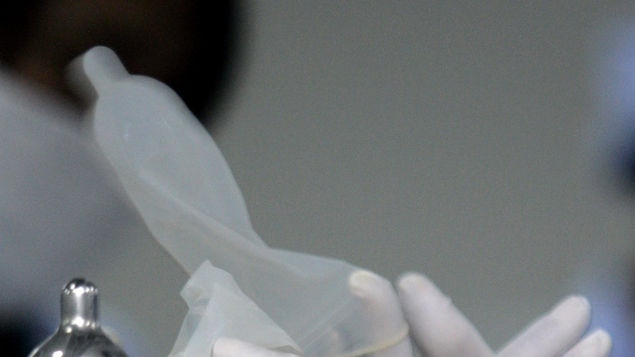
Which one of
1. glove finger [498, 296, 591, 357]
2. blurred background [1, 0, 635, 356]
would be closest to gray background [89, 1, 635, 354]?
blurred background [1, 0, 635, 356]

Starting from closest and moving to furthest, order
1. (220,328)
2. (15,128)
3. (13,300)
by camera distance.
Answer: (220,328)
(15,128)
(13,300)

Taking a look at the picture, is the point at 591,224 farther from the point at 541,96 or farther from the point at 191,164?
the point at 191,164

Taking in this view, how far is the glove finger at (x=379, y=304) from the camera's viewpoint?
48 cm

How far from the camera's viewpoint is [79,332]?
0.50 m

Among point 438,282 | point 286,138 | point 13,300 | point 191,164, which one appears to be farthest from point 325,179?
point 191,164

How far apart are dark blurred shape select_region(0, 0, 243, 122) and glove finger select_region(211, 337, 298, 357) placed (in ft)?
3.88

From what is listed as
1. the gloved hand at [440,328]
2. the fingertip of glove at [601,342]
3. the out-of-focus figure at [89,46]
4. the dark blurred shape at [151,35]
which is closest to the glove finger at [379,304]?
the gloved hand at [440,328]

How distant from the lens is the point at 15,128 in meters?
0.93

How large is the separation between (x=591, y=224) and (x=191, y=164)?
1.25 meters

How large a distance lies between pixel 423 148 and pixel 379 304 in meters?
1.23

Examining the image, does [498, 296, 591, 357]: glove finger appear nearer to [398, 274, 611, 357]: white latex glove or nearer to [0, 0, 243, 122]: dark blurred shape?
[398, 274, 611, 357]: white latex glove

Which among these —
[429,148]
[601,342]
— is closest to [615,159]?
[429,148]

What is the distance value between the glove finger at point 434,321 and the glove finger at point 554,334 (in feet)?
0.09

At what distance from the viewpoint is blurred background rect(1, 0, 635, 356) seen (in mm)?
1677
